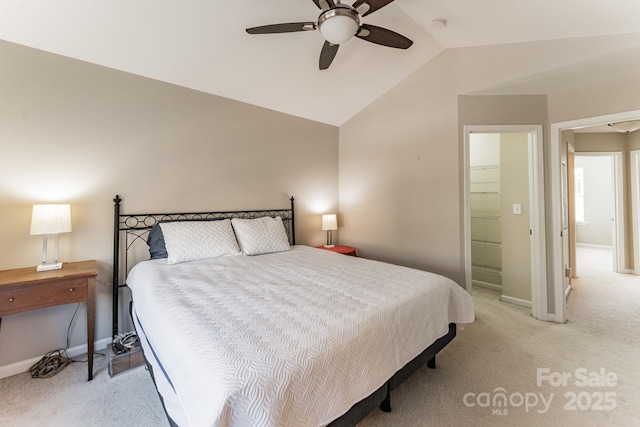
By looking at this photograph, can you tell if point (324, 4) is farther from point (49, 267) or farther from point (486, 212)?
point (486, 212)

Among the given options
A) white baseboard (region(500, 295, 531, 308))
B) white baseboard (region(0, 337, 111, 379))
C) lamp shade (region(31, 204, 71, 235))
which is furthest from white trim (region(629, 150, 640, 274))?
white baseboard (region(0, 337, 111, 379))

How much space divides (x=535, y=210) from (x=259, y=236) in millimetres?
2999

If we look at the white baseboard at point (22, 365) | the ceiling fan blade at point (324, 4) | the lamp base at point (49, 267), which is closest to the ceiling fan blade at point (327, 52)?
the ceiling fan blade at point (324, 4)

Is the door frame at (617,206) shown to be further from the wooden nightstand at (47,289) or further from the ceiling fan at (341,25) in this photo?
the wooden nightstand at (47,289)

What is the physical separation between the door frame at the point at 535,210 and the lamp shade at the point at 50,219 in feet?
12.0

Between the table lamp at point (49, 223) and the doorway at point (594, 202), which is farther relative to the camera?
the doorway at point (594, 202)

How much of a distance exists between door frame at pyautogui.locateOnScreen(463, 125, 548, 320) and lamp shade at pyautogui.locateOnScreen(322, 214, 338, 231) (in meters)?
1.67

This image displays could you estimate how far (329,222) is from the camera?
154 inches

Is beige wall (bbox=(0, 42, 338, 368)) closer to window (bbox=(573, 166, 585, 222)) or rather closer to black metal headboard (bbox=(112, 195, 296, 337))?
black metal headboard (bbox=(112, 195, 296, 337))

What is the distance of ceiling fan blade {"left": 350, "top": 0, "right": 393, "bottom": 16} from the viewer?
1.67 m

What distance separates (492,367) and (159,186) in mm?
3373

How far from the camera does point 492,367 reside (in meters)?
2.10

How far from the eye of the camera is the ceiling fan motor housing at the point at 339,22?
1685mm

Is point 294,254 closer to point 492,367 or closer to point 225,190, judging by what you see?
point 225,190
